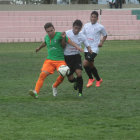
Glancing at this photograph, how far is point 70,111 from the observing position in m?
8.71

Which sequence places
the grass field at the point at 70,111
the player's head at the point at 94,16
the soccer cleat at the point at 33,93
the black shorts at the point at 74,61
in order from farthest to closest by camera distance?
the player's head at the point at 94,16 < the black shorts at the point at 74,61 < the soccer cleat at the point at 33,93 < the grass field at the point at 70,111

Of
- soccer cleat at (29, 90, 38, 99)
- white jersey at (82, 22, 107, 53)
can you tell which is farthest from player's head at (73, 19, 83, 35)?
white jersey at (82, 22, 107, 53)

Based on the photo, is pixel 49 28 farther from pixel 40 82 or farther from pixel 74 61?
pixel 74 61

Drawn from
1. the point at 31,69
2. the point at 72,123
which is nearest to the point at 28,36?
the point at 31,69

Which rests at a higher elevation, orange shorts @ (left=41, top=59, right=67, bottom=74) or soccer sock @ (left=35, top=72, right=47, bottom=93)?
orange shorts @ (left=41, top=59, right=67, bottom=74)

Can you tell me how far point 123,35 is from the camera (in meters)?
33.9

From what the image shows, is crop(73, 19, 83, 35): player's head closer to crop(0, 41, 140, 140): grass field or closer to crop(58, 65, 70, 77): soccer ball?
crop(58, 65, 70, 77): soccer ball

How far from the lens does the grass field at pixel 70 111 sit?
273 inches

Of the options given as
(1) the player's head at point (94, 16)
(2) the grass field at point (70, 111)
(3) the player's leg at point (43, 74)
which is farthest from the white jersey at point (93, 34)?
(3) the player's leg at point (43, 74)

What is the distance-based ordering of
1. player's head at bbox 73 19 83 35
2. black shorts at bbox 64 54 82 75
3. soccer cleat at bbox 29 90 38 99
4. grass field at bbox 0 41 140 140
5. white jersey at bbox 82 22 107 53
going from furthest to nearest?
white jersey at bbox 82 22 107 53, black shorts at bbox 64 54 82 75, player's head at bbox 73 19 83 35, soccer cleat at bbox 29 90 38 99, grass field at bbox 0 41 140 140

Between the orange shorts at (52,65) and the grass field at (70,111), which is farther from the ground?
the orange shorts at (52,65)

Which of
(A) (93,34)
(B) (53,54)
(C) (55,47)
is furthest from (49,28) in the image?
(A) (93,34)

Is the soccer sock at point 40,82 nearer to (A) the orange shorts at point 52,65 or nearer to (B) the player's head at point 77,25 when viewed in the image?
(A) the orange shorts at point 52,65

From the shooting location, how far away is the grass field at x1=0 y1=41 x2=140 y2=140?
22.8ft
